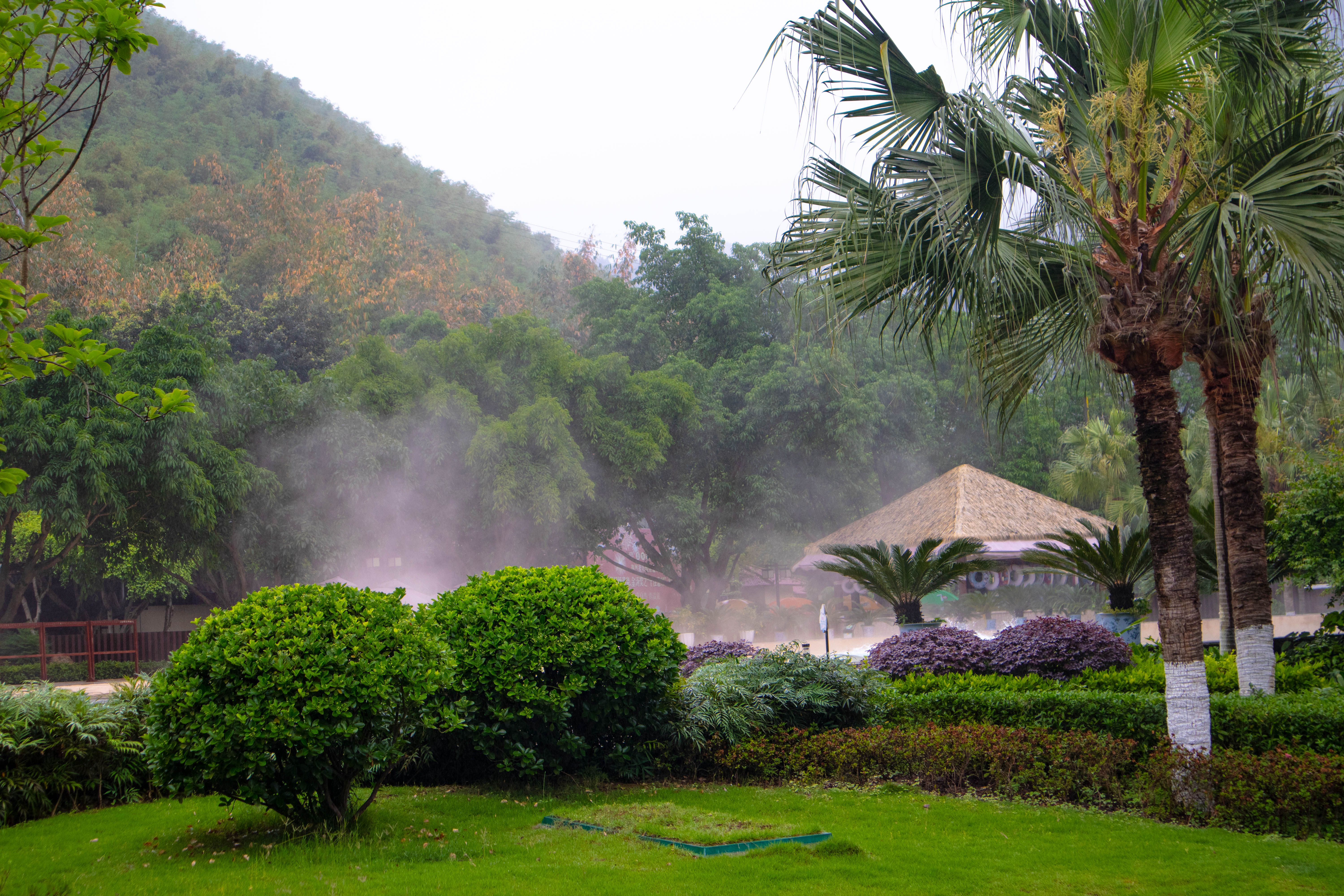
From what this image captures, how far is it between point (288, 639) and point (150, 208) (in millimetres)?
46984

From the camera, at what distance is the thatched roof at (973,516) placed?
70.9 ft

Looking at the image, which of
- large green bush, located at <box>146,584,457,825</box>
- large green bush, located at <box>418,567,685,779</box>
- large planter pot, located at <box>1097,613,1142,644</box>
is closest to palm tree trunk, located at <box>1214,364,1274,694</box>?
large planter pot, located at <box>1097,613,1142,644</box>

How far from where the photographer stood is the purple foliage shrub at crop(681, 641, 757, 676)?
11195 mm

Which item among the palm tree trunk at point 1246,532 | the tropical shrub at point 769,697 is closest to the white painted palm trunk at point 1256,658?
the palm tree trunk at point 1246,532

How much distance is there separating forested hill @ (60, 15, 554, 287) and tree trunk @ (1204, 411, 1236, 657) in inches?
1567

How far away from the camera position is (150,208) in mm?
45312

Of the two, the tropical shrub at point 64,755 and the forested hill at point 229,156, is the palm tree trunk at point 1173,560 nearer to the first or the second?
the tropical shrub at point 64,755

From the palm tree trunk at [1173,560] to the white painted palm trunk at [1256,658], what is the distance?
206cm

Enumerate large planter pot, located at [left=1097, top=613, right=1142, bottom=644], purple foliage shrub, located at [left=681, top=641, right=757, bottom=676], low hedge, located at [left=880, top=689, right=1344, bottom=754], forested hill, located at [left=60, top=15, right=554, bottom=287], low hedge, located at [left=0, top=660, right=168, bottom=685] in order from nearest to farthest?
1. low hedge, located at [left=880, top=689, right=1344, bottom=754]
2. purple foliage shrub, located at [left=681, top=641, right=757, bottom=676]
3. large planter pot, located at [left=1097, top=613, right=1142, bottom=644]
4. low hedge, located at [left=0, top=660, right=168, bottom=685]
5. forested hill, located at [left=60, top=15, right=554, bottom=287]

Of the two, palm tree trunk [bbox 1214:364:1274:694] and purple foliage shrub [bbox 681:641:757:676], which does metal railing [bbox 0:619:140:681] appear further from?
palm tree trunk [bbox 1214:364:1274:694]

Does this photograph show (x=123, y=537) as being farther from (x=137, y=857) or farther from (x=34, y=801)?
(x=137, y=857)

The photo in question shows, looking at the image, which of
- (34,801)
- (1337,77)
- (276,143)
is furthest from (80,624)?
(276,143)

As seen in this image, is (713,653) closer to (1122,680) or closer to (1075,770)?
(1122,680)

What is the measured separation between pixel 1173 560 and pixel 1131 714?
1611mm
